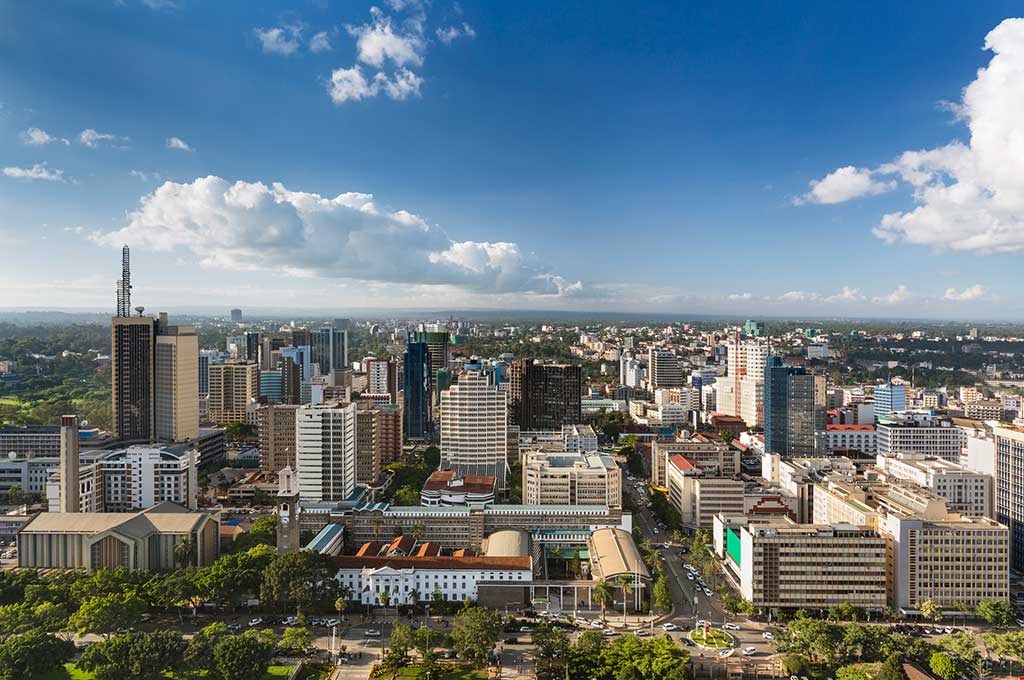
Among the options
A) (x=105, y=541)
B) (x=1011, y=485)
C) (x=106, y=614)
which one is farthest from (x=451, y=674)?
(x=1011, y=485)

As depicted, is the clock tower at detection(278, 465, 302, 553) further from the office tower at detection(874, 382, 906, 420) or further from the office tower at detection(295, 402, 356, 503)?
the office tower at detection(874, 382, 906, 420)

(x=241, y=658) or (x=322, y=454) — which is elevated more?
(x=322, y=454)

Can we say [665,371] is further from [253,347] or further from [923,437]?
[253,347]

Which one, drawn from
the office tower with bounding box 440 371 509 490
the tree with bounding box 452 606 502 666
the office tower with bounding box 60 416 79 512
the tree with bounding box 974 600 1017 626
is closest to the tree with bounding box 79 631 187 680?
the tree with bounding box 452 606 502 666

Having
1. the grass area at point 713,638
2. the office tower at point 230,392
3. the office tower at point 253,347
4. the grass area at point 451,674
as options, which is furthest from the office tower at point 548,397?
the office tower at point 253,347

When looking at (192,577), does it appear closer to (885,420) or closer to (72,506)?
(72,506)

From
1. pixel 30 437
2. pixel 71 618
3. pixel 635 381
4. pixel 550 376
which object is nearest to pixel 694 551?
pixel 71 618

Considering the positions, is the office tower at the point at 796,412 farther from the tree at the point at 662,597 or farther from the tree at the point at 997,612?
the tree at the point at 662,597
